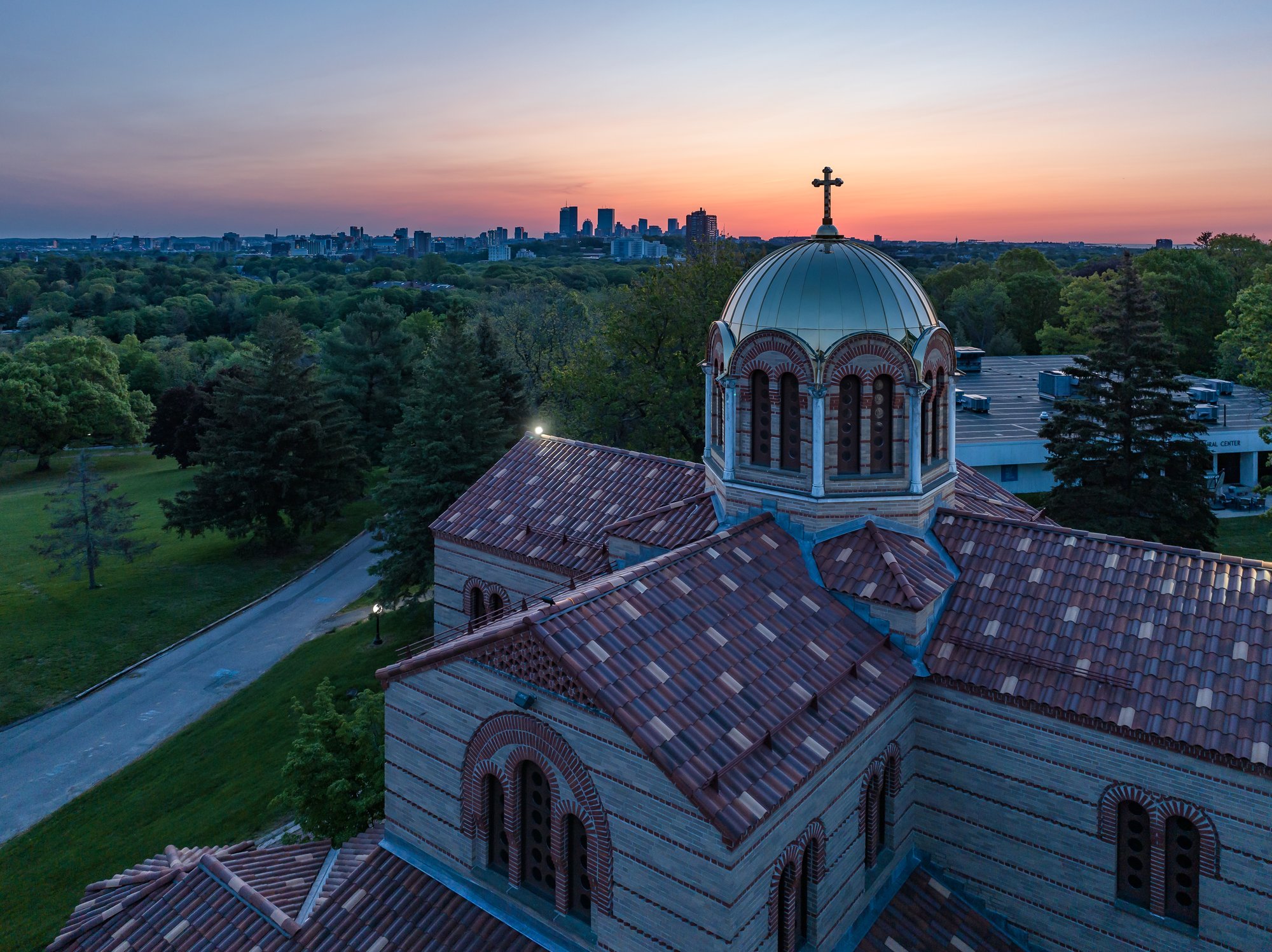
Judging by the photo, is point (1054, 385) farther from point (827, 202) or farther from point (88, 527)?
point (88, 527)

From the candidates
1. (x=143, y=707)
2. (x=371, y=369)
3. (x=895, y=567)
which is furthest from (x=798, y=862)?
(x=371, y=369)

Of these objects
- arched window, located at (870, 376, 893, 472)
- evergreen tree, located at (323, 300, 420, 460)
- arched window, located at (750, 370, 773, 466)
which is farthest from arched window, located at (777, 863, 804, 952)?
evergreen tree, located at (323, 300, 420, 460)

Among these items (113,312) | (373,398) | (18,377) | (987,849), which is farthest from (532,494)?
(113,312)

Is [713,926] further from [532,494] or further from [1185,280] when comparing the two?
[1185,280]

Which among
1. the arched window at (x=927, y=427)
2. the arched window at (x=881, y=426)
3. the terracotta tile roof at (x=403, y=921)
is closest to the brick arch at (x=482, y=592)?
the terracotta tile roof at (x=403, y=921)

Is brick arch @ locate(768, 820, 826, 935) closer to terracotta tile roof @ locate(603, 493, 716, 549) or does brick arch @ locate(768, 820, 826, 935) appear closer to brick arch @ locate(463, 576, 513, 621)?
terracotta tile roof @ locate(603, 493, 716, 549)

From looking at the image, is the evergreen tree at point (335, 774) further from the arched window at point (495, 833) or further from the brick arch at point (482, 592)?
the arched window at point (495, 833)
